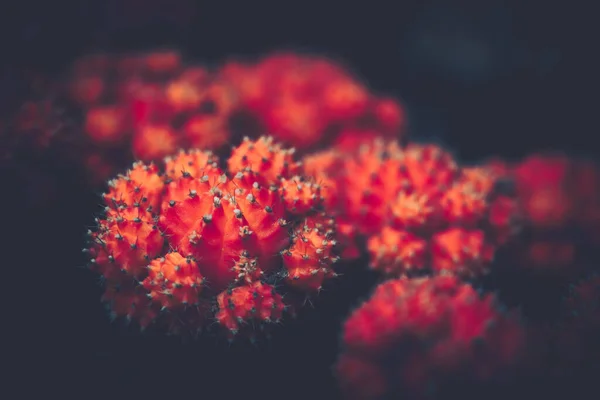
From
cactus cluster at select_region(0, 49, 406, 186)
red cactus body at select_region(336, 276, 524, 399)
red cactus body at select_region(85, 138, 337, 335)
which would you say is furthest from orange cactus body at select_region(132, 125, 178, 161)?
red cactus body at select_region(336, 276, 524, 399)

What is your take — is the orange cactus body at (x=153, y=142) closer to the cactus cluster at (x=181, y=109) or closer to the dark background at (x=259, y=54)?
the cactus cluster at (x=181, y=109)

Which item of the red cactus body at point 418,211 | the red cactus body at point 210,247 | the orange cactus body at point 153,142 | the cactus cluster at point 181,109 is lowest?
the red cactus body at point 210,247

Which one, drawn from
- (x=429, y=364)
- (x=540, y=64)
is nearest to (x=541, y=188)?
(x=540, y=64)

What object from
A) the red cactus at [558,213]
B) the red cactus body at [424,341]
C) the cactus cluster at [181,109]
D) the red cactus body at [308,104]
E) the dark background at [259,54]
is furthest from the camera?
the red cactus body at [308,104]

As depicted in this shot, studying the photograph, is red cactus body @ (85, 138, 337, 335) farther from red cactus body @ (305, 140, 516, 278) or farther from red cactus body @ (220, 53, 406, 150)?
red cactus body @ (220, 53, 406, 150)

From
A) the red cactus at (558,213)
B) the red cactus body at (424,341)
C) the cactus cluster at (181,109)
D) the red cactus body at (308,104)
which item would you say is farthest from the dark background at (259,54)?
the red cactus at (558,213)

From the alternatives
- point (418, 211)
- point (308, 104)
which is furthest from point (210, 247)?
point (308, 104)
